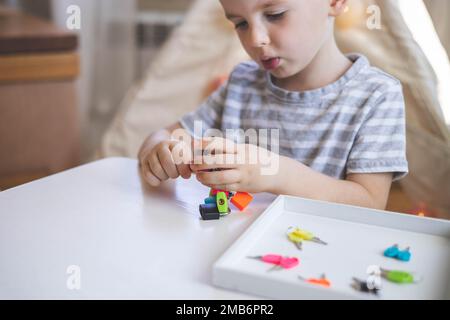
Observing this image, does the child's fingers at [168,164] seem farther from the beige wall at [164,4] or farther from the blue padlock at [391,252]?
the beige wall at [164,4]

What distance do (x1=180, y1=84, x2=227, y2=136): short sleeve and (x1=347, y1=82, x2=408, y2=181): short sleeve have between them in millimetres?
250

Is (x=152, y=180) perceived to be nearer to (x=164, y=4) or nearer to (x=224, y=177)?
(x=224, y=177)

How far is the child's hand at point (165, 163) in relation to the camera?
2.28 feet

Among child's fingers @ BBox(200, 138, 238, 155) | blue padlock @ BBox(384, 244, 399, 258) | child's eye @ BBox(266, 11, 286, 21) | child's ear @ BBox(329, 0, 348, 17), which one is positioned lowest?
blue padlock @ BBox(384, 244, 399, 258)

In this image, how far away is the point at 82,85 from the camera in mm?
2252

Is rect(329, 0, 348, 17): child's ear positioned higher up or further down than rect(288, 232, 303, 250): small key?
higher up

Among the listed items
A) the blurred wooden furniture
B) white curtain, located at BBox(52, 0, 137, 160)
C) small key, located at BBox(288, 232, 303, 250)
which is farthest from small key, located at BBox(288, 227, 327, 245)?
white curtain, located at BBox(52, 0, 137, 160)

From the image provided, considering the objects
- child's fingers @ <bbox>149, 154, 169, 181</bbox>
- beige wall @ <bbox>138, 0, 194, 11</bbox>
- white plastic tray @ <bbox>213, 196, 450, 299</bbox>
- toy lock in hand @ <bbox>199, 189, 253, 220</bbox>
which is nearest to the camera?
white plastic tray @ <bbox>213, 196, 450, 299</bbox>

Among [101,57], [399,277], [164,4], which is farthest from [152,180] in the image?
[164,4]

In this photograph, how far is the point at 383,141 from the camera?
0.76 m

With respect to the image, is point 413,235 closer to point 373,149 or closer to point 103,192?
point 373,149

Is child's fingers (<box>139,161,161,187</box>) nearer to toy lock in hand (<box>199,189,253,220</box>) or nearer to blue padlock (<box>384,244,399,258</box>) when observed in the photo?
toy lock in hand (<box>199,189,253,220</box>)

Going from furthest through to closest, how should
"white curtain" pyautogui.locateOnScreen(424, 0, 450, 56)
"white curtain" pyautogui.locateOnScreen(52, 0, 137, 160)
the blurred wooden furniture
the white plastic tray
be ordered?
1. "white curtain" pyautogui.locateOnScreen(52, 0, 137, 160)
2. the blurred wooden furniture
3. "white curtain" pyautogui.locateOnScreen(424, 0, 450, 56)
4. the white plastic tray

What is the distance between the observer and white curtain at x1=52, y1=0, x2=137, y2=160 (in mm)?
2234
